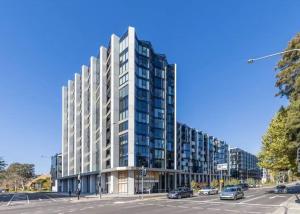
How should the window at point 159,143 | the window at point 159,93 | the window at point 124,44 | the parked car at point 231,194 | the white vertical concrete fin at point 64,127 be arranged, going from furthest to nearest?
1. the white vertical concrete fin at point 64,127
2. the window at point 159,93
3. the window at point 159,143
4. the window at point 124,44
5. the parked car at point 231,194

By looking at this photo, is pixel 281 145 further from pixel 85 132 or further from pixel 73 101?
pixel 73 101

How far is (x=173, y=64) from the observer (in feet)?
313

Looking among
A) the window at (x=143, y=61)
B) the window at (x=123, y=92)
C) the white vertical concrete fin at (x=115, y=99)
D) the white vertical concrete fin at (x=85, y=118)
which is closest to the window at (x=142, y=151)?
the white vertical concrete fin at (x=115, y=99)

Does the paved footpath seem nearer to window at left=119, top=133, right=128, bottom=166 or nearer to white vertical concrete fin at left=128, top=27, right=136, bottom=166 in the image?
white vertical concrete fin at left=128, top=27, right=136, bottom=166

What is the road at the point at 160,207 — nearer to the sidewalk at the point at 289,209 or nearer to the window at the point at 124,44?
the sidewalk at the point at 289,209

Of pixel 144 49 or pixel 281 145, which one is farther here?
pixel 144 49

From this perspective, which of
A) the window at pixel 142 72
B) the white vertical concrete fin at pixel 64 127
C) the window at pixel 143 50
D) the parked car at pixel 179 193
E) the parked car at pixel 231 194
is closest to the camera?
the parked car at pixel 231 194

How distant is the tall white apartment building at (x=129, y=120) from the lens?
76875 mm

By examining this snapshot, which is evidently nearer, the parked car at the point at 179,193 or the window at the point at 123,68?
the parked car at the point at 179,193

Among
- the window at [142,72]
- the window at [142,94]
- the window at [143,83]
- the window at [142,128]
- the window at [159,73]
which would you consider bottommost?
the window at [142,128]

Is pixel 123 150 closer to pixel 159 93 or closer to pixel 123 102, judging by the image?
pixel 123 102

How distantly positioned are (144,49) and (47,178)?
109m

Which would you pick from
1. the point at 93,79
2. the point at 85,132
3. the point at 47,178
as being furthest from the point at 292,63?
the point at 47,178

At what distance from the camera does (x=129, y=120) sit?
7544cm
